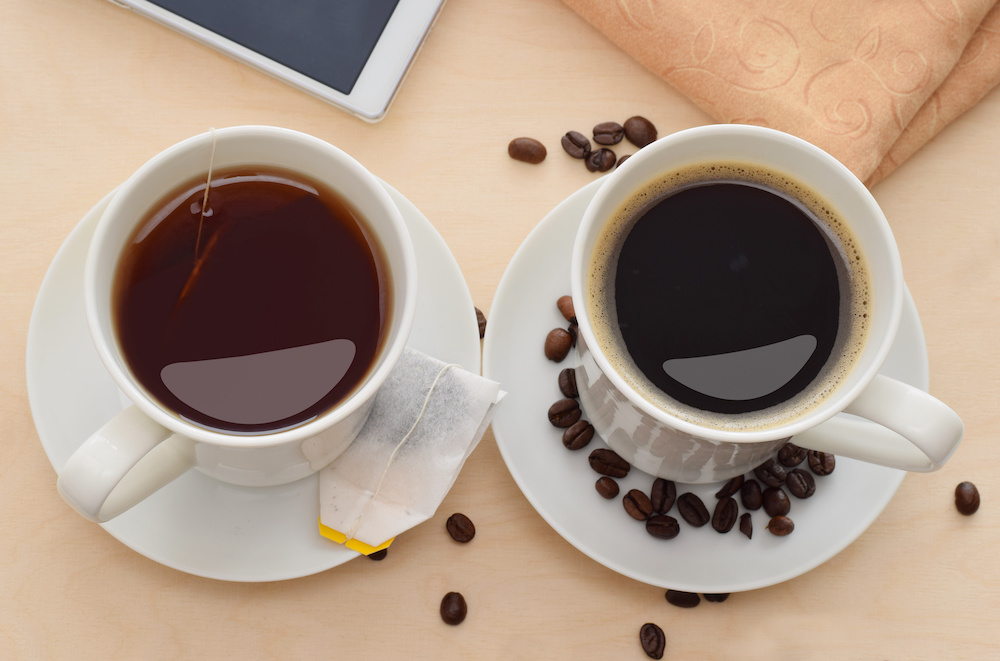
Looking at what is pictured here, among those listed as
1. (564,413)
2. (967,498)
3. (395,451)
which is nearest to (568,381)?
(564,413)

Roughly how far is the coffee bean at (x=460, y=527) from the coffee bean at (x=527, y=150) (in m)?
0.54

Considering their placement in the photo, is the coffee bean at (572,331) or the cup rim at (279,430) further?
the coffee bean at (572,331)

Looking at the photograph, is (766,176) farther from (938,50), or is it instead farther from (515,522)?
(515,522)

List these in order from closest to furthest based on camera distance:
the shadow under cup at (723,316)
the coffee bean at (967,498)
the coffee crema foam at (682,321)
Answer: the shadow under cup at (723,316), the coffee crema foam at (682,321), the coffee bean at (967,498)

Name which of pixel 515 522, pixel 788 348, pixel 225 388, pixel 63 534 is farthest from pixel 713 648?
pixel 63 534

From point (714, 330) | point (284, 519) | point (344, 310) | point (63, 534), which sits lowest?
point (63, 534)

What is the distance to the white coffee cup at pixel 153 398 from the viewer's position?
0.82 meters

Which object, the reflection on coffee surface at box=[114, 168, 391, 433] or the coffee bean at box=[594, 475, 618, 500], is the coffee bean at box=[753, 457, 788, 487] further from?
the reflection on coffee surface at box=[114, 168, 391, 433]

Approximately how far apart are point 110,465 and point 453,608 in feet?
1.89

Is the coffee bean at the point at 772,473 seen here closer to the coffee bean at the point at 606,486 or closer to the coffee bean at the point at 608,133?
the coffee bean at the point at 606,486

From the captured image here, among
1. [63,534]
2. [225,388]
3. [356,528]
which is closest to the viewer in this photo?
[225,388]

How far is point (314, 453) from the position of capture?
40.7 inches

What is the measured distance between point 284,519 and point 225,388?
240 mm

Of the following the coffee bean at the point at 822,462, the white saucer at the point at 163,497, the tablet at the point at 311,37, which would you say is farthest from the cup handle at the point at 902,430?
the tablet at the point at 311,37
